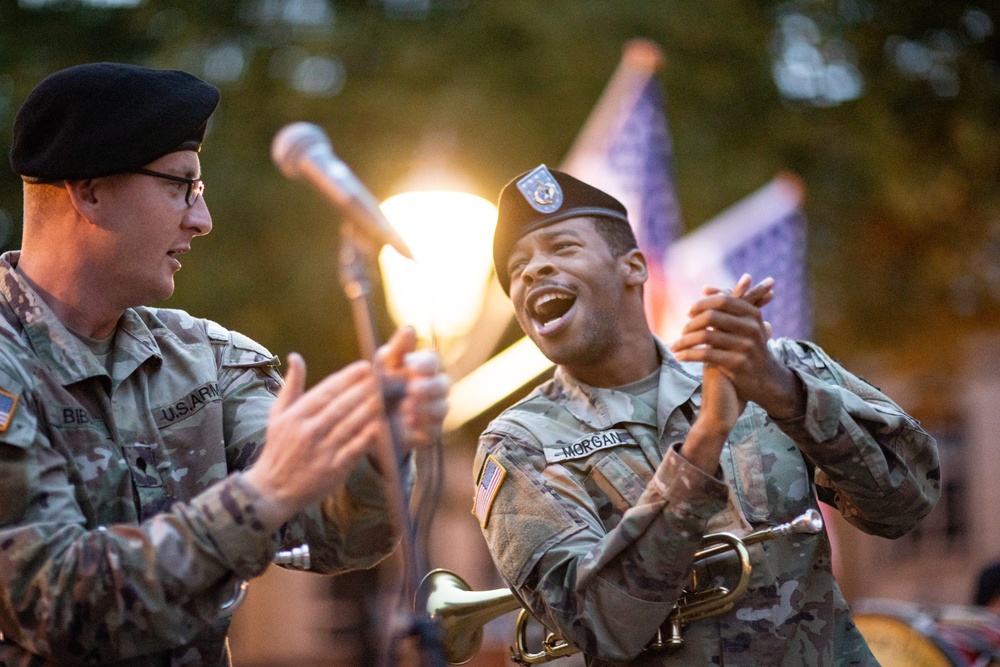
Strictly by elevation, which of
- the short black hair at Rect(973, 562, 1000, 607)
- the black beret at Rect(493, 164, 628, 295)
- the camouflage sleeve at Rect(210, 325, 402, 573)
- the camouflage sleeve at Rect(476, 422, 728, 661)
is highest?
the black beret at Rect(493, 164, 628, 295)

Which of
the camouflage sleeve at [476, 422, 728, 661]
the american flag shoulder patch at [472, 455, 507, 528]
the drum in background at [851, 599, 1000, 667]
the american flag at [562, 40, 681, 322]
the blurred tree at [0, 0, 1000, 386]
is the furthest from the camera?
the blurred tree at [0, 0, 1000, 386]

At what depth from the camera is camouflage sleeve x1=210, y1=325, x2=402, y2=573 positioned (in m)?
3.22

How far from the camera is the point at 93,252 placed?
341 centimetres

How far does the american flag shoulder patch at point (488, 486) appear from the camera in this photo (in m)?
4.15

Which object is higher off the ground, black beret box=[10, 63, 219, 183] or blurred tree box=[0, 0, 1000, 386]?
black beret box=[10, 63, 219, 183]

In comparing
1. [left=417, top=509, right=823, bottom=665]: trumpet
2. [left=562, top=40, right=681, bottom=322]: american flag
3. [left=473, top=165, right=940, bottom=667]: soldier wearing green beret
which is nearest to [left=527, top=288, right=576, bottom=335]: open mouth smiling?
[left=473, top=165, right=940, bottom=667]: soldier wearing green beret

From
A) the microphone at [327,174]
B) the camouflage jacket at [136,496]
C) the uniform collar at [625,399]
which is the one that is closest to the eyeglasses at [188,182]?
the camouflage jacket at [136,496]

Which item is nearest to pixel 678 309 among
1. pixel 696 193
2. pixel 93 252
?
pixel 696 193

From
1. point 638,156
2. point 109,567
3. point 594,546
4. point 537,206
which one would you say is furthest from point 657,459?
point 638,156

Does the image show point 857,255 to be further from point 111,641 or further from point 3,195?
point 111,641

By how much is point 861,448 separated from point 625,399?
32.0 inches

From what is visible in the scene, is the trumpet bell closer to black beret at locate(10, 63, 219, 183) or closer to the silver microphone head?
black beret at locate(10, 63, 219, 183)

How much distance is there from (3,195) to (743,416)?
882 cm

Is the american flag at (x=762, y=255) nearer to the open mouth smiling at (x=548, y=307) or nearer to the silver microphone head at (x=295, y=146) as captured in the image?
the open mouth smiling at (x=548, y=307)
